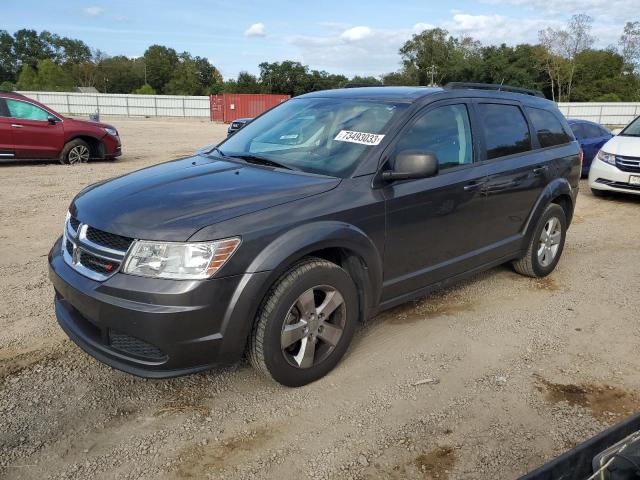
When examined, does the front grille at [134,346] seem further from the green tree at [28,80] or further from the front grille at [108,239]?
the green tree at [28,80]

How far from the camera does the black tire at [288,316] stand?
9.56 ft

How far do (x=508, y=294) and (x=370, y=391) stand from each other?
221 centimetres

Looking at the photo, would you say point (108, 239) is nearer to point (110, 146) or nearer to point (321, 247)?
point (321, 247)

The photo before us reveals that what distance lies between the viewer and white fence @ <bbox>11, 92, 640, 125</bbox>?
127ft

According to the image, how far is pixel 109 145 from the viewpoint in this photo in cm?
1278

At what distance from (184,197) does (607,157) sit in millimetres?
8662

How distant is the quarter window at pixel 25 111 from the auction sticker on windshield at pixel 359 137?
33.8 ft

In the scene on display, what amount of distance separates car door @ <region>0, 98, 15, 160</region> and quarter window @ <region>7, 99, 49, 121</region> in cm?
12

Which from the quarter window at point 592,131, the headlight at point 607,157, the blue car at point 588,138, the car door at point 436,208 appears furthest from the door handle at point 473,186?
the quarter window at point 592,131

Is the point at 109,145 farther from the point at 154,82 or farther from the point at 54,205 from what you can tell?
the point at 154,82

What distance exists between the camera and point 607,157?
938 centimetres

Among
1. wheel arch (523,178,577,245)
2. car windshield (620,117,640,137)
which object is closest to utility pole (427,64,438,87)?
car windshield (620,117,640,137)

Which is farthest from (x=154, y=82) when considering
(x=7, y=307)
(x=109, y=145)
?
(x=7, y=307)

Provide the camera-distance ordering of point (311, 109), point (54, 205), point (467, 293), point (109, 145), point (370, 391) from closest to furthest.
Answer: point (370, 391), point (311, 109), point (467, 293), point (54, 205), point (109, 145)
